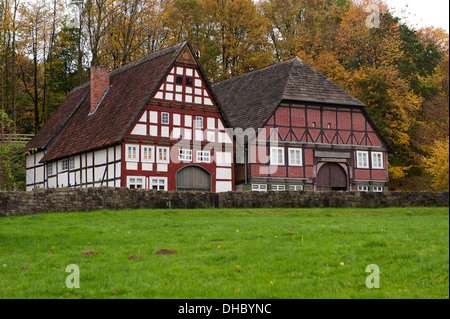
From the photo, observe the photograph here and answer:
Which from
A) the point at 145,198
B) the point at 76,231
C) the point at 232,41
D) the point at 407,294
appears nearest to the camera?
the point at 407,294

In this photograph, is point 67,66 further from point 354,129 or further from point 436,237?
point 436,237

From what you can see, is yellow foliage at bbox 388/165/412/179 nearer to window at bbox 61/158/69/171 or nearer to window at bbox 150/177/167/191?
window at bbox 150/177/167/191

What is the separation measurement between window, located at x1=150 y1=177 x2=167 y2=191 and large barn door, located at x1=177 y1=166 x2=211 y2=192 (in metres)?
0.93

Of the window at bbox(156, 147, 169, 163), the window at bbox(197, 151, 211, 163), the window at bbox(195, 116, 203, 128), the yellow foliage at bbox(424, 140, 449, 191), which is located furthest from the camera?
the window at bbox(195, 116, 203, 128)

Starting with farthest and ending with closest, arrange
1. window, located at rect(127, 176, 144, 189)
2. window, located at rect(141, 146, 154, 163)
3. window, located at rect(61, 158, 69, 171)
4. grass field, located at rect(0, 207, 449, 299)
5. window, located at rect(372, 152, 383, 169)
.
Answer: window, located at rect(372, 152, 383, 169) → window, located at rect(61, 158, 69, 171) → window, located at rect(141, 146, 154, 163) → window, located at rect(127, 176, 144, 189) → grass field, located at rect(0, 207, 449, 299)

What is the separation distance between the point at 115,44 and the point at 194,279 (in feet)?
146

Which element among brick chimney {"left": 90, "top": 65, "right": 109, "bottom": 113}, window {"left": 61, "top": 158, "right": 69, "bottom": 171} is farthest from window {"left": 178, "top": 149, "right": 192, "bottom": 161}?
brick chimney {"left": 90, "top": 65, "right": 109, "bottom": 113}

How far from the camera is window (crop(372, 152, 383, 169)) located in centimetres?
4250

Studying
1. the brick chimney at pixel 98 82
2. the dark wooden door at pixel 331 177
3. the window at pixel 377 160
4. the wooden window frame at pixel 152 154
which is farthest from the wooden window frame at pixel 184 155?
the window at pixel 377 160

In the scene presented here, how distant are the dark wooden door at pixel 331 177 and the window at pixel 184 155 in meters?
10.0

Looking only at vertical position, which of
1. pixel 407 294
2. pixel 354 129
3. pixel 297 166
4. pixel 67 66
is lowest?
pixel 407 294

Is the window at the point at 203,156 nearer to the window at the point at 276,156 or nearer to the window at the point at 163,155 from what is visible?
the window at the point at 163,155

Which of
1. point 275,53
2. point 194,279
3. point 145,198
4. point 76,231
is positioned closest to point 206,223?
point 76,231

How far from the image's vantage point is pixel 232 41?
5569cm
